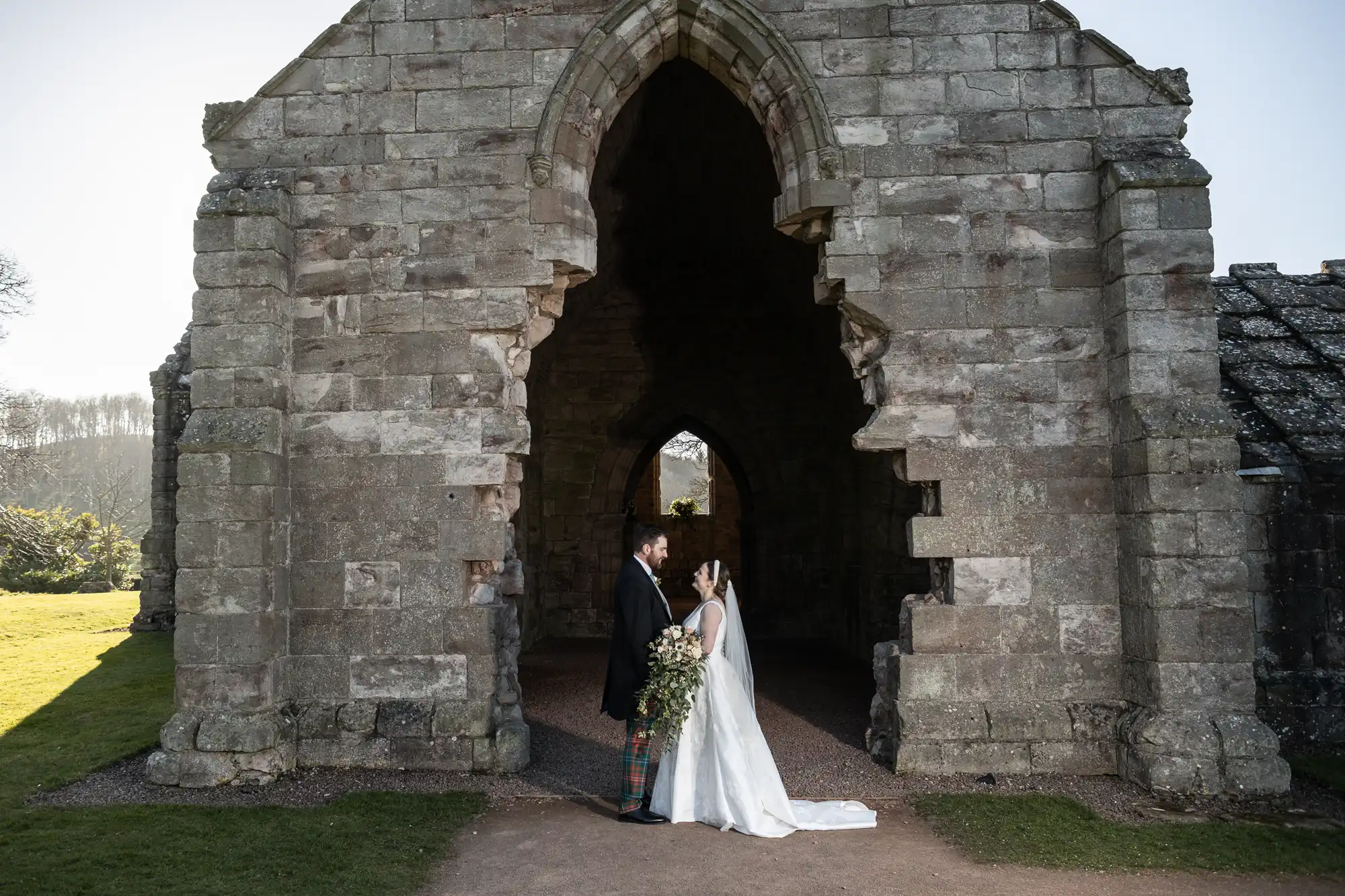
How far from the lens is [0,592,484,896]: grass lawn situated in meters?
4.18

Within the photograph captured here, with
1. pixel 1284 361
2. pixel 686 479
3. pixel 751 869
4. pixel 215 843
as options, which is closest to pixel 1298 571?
pixel 1284 361

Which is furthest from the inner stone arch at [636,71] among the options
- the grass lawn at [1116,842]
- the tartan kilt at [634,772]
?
the grass lawn at [1116,842]

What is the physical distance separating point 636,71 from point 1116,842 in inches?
216

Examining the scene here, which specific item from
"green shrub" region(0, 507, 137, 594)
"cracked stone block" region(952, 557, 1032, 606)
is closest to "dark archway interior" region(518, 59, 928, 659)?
"cracked stone block" region(952, 557, 1032, 606)

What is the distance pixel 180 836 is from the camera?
15.6ft

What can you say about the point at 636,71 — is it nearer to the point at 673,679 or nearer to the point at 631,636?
the point at 631,636

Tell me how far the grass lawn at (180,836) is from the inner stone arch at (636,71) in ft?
11.6

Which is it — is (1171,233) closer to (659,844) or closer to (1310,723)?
(1310,723)

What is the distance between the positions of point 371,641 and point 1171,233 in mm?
5603

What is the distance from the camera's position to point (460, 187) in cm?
603

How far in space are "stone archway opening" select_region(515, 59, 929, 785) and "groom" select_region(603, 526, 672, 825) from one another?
6.39 metres

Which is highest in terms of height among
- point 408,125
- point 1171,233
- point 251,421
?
point 408,125

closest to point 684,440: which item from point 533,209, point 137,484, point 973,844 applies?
point 533,209

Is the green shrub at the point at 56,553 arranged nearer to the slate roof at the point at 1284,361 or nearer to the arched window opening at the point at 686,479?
the arched window opening at the point at 686,479
